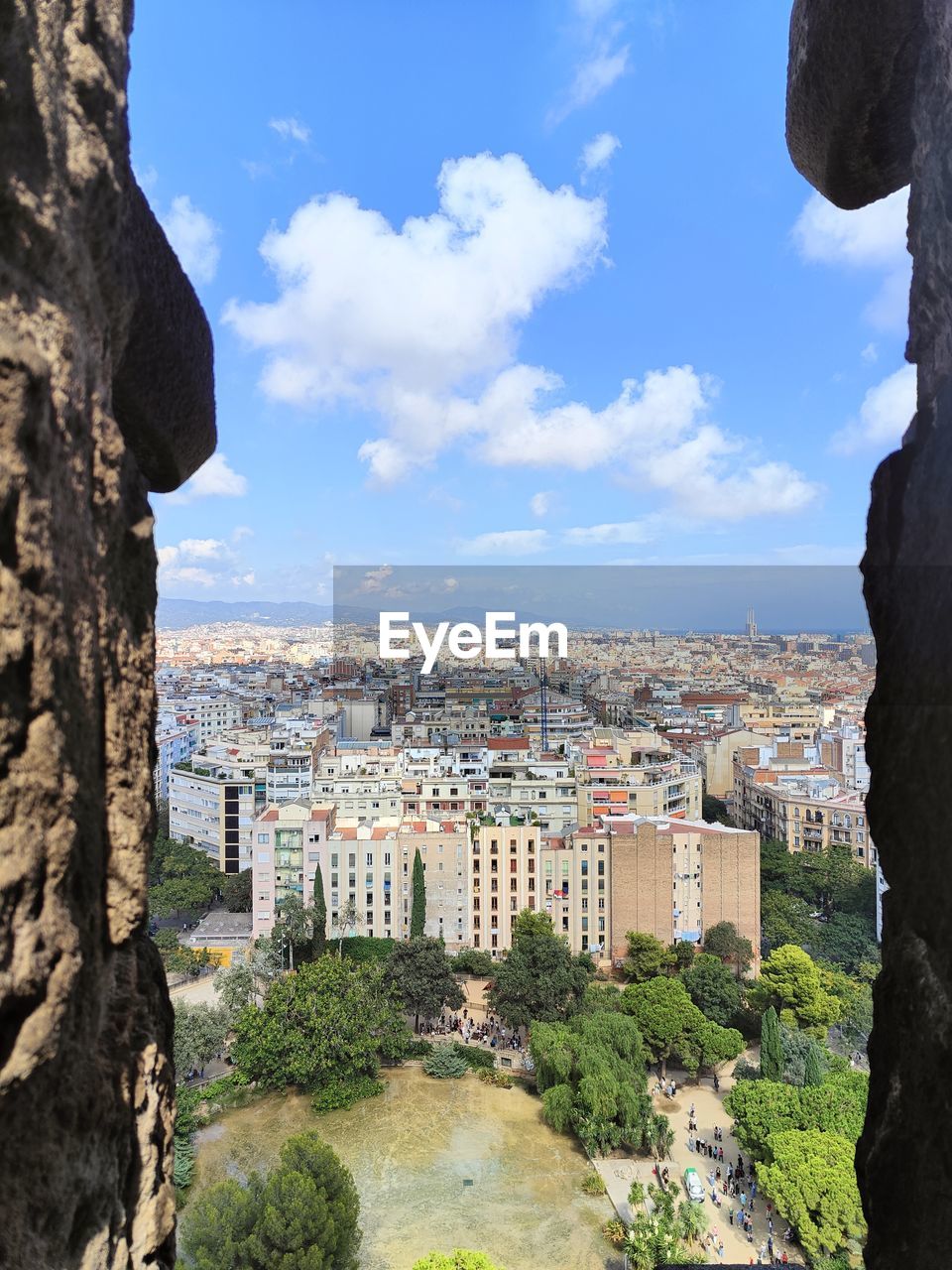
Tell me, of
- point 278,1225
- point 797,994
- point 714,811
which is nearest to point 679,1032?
point 797,994

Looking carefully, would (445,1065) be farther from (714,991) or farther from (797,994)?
(797,994)

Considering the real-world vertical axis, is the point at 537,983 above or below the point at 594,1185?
above

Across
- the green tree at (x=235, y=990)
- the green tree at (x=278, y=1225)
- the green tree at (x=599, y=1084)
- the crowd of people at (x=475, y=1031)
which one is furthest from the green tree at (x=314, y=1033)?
the green tree at (x=278, y=1225)

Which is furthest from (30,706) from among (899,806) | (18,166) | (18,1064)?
(899,806)

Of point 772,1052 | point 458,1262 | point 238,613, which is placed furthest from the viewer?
point 238,613

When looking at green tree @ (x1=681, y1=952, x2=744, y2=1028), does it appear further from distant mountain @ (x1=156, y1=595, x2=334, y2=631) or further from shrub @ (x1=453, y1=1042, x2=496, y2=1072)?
distant mountain @ (x1=156, y1=595, x2=334, y2=631)

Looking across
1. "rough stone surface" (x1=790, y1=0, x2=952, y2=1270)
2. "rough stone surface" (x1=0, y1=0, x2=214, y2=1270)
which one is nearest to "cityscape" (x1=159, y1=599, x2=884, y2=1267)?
"rough stone surface" (x1=790, y1=0, x2=952, y2=1270)

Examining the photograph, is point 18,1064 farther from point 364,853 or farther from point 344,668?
point 344,668
